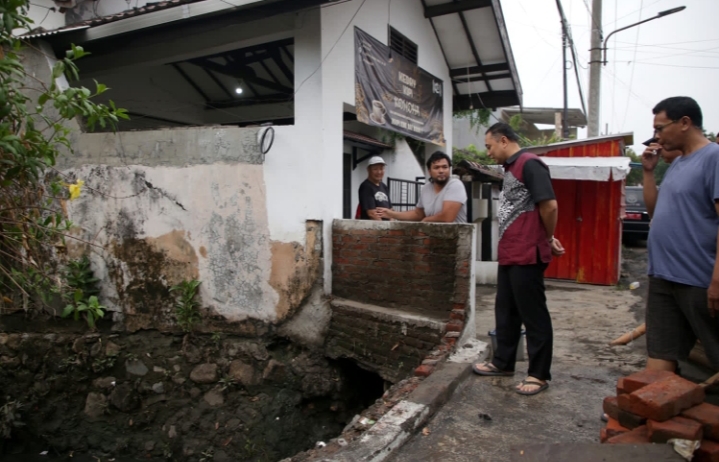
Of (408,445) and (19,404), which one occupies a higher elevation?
(408,445)

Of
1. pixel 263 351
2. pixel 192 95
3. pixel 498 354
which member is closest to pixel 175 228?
pixel 263 351

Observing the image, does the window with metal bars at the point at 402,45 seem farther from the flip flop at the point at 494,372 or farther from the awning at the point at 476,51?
the flip flop at the point at 494,372

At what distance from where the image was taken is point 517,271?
3537 millimetres

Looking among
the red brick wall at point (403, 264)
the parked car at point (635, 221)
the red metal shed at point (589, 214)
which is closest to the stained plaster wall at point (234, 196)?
the red brick wall at point (403, 264)

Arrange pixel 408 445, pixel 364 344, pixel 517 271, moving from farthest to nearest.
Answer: pixel 364 344, pixel 517 271, pixel 408 445

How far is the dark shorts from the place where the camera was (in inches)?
105

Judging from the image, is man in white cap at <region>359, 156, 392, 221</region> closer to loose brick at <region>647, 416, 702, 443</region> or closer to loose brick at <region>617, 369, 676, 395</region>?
loose brick at <region>617, 369, 676, 395</region>

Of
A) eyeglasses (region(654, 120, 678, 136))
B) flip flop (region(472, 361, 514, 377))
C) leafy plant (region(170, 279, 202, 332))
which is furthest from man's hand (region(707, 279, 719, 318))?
leafy plant (region(170, 279, 202, 332))

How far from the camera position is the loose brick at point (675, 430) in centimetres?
218

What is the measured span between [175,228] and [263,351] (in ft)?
5.64

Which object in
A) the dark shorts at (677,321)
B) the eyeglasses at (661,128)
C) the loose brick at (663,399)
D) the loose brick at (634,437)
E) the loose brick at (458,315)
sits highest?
the eyeglasses at (661,128)

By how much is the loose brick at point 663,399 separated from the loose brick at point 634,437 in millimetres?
66

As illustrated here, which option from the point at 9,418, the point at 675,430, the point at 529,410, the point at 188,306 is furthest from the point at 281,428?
the point at 675,430

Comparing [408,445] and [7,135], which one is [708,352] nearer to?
[408,445]
